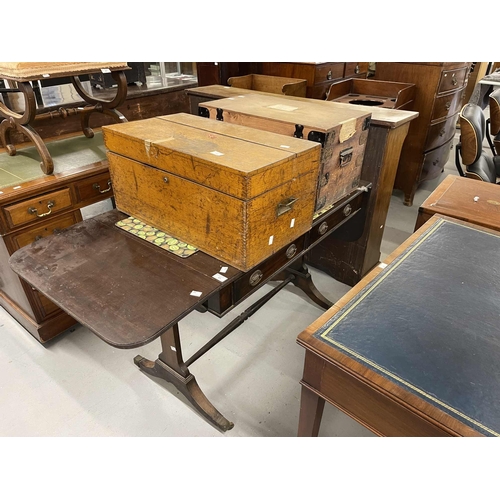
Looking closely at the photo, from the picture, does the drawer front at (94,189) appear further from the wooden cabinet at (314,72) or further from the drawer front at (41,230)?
the wooden cabinet at (314,72)

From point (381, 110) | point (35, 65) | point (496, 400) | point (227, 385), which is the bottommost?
point (227, 385)

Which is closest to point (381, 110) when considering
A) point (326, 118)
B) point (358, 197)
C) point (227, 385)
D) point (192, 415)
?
point (358, 197)

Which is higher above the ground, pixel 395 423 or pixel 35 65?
pixel 35 65

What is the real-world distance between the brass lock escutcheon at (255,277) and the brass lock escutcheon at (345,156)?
60cm

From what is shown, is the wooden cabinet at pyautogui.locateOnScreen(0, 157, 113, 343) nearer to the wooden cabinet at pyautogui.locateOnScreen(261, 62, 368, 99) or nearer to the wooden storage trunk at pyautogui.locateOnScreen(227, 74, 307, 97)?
the wooden storage trunk at pyautogui.locateOnScreen(227, 74, 307, 97)

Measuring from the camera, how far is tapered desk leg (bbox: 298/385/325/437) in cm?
111

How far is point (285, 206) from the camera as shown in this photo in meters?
1.26

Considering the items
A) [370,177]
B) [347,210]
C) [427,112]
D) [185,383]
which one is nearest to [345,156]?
[347,210]

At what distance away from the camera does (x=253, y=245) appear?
47.5 inches

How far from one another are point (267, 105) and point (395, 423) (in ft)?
4.50

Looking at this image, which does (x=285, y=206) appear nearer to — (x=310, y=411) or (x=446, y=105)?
(x=310, y=411)

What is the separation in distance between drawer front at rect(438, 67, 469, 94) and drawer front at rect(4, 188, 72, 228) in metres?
2.80

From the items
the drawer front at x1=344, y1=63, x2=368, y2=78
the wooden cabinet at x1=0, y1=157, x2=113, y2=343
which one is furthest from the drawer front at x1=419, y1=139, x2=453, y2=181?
the wooden cabinet at x1=0, y1=157, x2=113, y2=343

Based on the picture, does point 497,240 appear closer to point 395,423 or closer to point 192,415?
point 395,423
